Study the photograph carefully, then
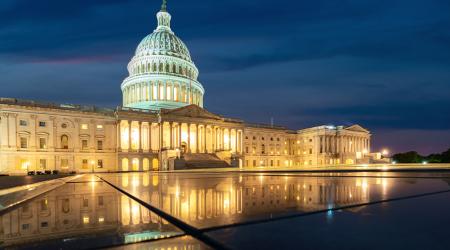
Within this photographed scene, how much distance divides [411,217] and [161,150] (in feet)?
210

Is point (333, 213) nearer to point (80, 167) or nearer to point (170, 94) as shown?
point (80, 167)

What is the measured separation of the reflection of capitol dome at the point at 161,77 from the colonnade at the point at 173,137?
13415mm

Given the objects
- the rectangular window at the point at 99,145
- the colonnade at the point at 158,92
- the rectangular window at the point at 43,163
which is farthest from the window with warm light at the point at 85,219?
the colonnade at the point at 158,92

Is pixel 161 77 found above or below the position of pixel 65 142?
above

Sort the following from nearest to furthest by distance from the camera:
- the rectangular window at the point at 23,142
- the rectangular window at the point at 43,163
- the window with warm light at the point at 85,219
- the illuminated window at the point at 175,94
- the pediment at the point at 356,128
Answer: the window with warm light at the point at 85,219 < the rectangular window at the point at 23,142 < the rectangular window at the point at 43,163 < the illuminated window at the point at 175,94 < the pediment at the point at 356,128

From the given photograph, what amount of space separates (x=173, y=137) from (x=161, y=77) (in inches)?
1081

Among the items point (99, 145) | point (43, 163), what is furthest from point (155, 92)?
point (43, 163)

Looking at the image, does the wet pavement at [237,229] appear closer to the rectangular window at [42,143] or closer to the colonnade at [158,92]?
the rectangular window at [42,143]

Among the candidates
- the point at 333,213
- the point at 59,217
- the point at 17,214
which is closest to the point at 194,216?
the point at 333,213

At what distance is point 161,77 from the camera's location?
8469cm

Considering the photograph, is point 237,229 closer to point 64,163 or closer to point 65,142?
point 64,163

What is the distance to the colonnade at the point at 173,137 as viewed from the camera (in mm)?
63938

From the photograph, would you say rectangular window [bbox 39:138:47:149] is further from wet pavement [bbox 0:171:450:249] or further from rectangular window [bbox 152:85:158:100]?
wet pavement [bbox 0:171:450:249]

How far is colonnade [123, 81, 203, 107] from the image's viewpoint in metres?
83.5
